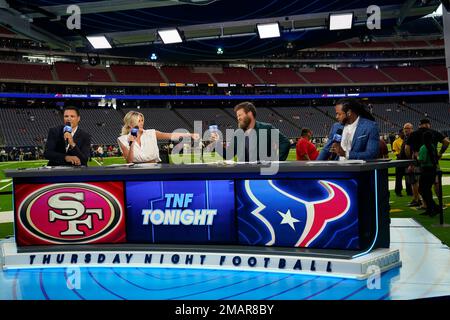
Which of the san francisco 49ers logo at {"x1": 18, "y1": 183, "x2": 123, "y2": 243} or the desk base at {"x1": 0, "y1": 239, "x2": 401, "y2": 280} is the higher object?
the san francisco 49ers logo at {"x1": 18, "y1": 183, "x2": 123, "y2": 243}

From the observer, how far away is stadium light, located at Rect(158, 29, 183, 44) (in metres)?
11.0

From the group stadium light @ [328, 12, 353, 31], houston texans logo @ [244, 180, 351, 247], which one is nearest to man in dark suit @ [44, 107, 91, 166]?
houston texans logo @ [244, 180, 351, 247]

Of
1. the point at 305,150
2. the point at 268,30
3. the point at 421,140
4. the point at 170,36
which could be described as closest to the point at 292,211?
the point at 305,150

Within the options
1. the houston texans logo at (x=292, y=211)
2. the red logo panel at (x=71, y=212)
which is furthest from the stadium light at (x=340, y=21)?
the red logo panel at (x=71, y=212)

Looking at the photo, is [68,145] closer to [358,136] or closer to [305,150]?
[358,136]

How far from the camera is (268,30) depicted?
11.0 m

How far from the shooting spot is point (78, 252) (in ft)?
18.7

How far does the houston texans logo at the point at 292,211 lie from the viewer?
196 inches

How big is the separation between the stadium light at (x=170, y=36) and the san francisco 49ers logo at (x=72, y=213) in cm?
622

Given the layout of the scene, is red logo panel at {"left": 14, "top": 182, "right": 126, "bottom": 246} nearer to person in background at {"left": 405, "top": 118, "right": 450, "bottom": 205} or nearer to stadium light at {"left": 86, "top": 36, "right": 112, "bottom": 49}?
stadium light at {"left": 86, "top": 36, "right": 112, "bottom": 49}

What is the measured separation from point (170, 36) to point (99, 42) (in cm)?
175
